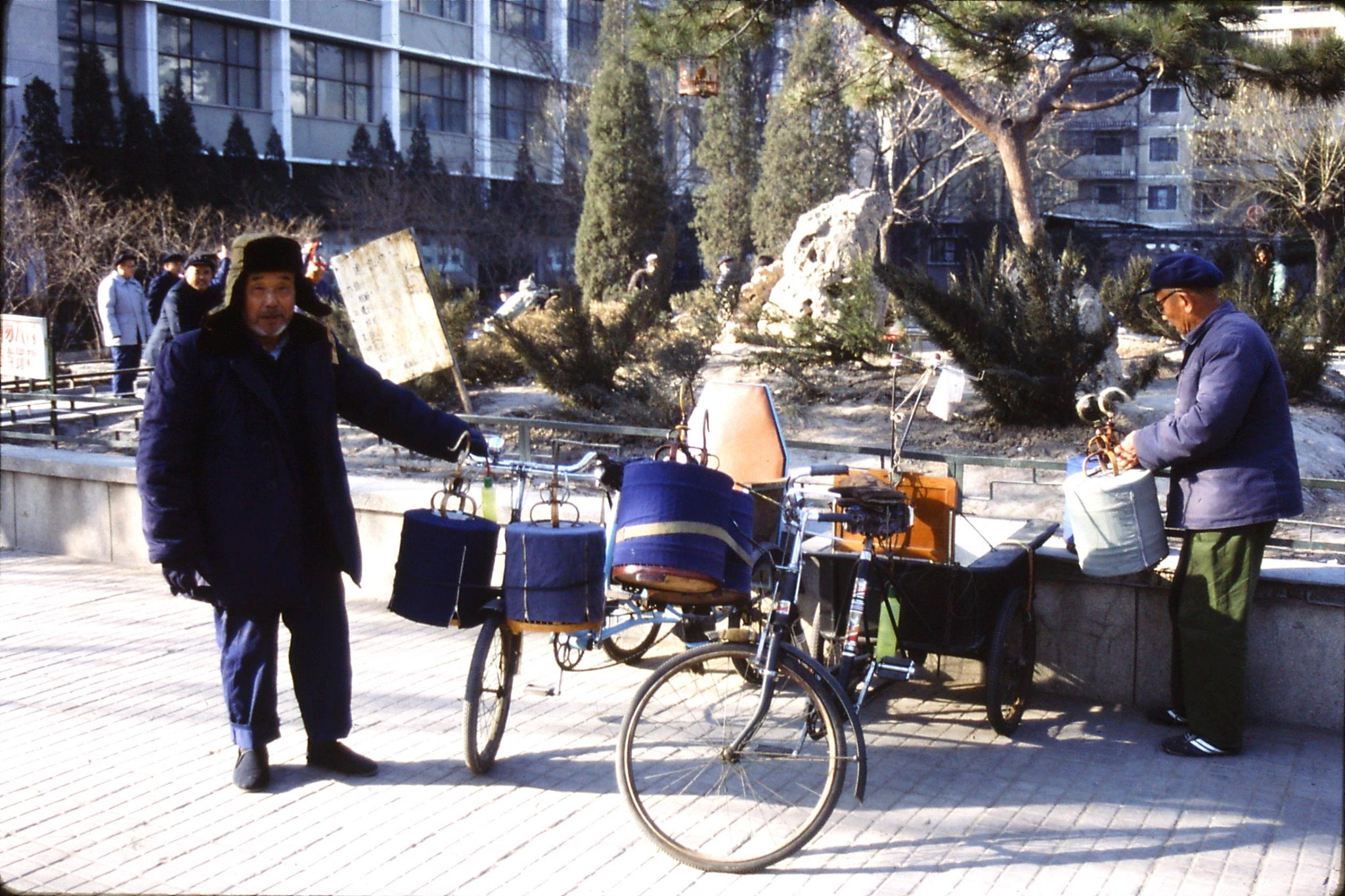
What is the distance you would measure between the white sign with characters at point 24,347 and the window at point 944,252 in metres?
35.2

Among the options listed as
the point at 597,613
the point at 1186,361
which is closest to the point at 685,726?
the point at 597,613

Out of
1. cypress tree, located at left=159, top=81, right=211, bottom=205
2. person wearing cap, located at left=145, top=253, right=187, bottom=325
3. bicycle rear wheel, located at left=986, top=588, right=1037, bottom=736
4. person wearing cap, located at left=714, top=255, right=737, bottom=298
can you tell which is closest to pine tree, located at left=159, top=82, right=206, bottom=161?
cypress tree, located at left=159, top=81, right=211, bottom=205

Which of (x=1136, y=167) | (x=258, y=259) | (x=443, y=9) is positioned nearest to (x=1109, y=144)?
(x=1136, y=167)

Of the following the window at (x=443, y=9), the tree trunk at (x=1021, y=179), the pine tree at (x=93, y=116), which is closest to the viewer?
the tree trunk at (x=1021, y=179)

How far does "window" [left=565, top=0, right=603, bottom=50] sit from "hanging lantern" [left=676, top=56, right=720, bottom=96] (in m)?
33.1

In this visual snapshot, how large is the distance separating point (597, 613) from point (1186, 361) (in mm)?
2322

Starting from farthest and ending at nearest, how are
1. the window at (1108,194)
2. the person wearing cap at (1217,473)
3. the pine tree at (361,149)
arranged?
the window at (1108,194) < the pine tree at (361,149) < the person wearing cap at (1217,473)

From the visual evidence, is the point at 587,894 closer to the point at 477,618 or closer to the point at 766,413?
the point at 477,618

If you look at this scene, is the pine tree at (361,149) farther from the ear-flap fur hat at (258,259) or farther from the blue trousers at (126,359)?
the ear-flap fur hat at (258,259)

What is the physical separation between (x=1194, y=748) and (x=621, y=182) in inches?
992

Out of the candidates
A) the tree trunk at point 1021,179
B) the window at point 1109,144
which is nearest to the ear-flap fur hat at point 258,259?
the tree trunk at point 1021,179

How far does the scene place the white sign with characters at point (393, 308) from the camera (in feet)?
30.5

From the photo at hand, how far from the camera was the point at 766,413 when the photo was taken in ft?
17.6

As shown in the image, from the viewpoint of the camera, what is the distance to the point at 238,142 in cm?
3666
